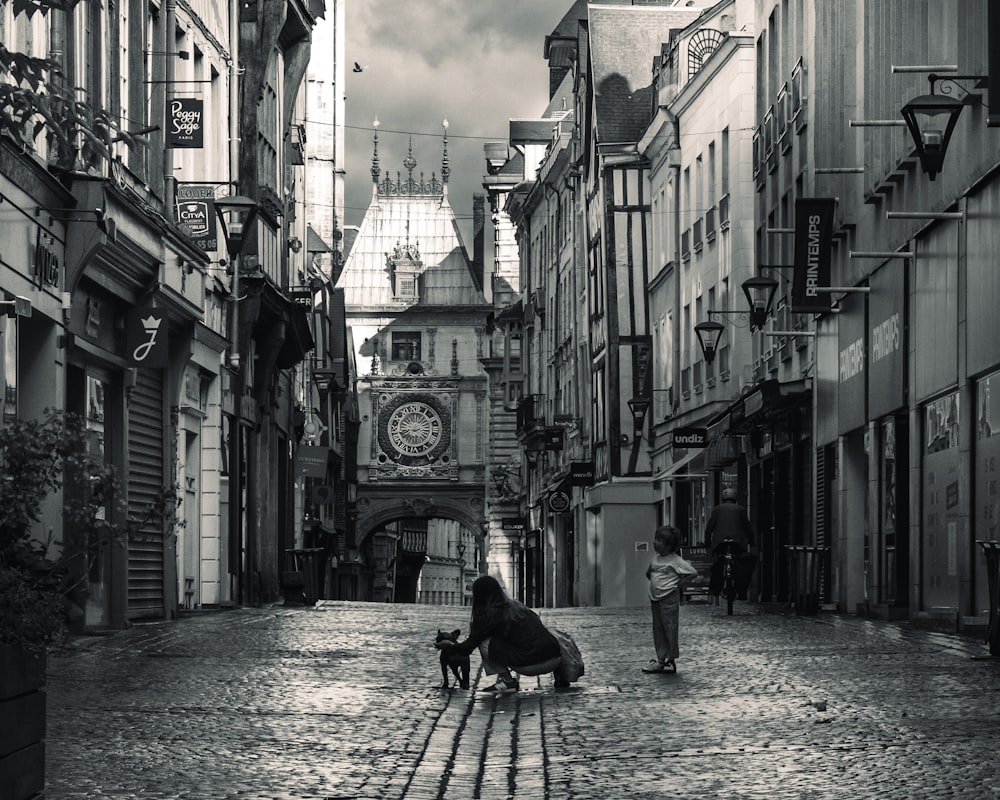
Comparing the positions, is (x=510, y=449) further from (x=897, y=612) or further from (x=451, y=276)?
(x=897, y=612)

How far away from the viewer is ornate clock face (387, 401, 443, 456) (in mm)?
103188

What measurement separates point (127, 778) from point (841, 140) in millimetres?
21787

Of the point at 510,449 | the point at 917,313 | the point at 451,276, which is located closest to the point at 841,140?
the point at 917,313

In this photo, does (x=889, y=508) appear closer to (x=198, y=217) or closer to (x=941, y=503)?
(x=941, y=503)

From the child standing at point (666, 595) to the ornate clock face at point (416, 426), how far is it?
284 ft

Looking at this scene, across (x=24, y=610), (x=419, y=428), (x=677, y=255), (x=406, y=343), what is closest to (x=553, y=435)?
(x=677, y=255)

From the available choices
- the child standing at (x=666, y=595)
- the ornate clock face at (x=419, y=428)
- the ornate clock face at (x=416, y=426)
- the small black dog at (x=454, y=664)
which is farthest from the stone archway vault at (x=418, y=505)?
the small black dog at (x=454, y=664)

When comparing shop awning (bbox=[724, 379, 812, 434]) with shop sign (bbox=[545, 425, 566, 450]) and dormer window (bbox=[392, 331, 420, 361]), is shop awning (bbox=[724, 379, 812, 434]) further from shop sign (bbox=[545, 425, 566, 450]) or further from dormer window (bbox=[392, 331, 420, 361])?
dormer window (bbox=[392, 331, 420, 361])

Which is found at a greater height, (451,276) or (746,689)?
(451,276)

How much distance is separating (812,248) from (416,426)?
74939 millimetres

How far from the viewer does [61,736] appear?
35.7ft

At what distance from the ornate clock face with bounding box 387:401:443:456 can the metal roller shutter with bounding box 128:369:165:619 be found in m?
75.1

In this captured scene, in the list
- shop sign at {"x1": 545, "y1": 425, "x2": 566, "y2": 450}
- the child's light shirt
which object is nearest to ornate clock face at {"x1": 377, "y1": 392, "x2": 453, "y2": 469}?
shop sign at {"x1": 545, "y1": 425, "x2": 566, "y2": 450}

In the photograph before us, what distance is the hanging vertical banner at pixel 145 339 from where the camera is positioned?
969 inches
